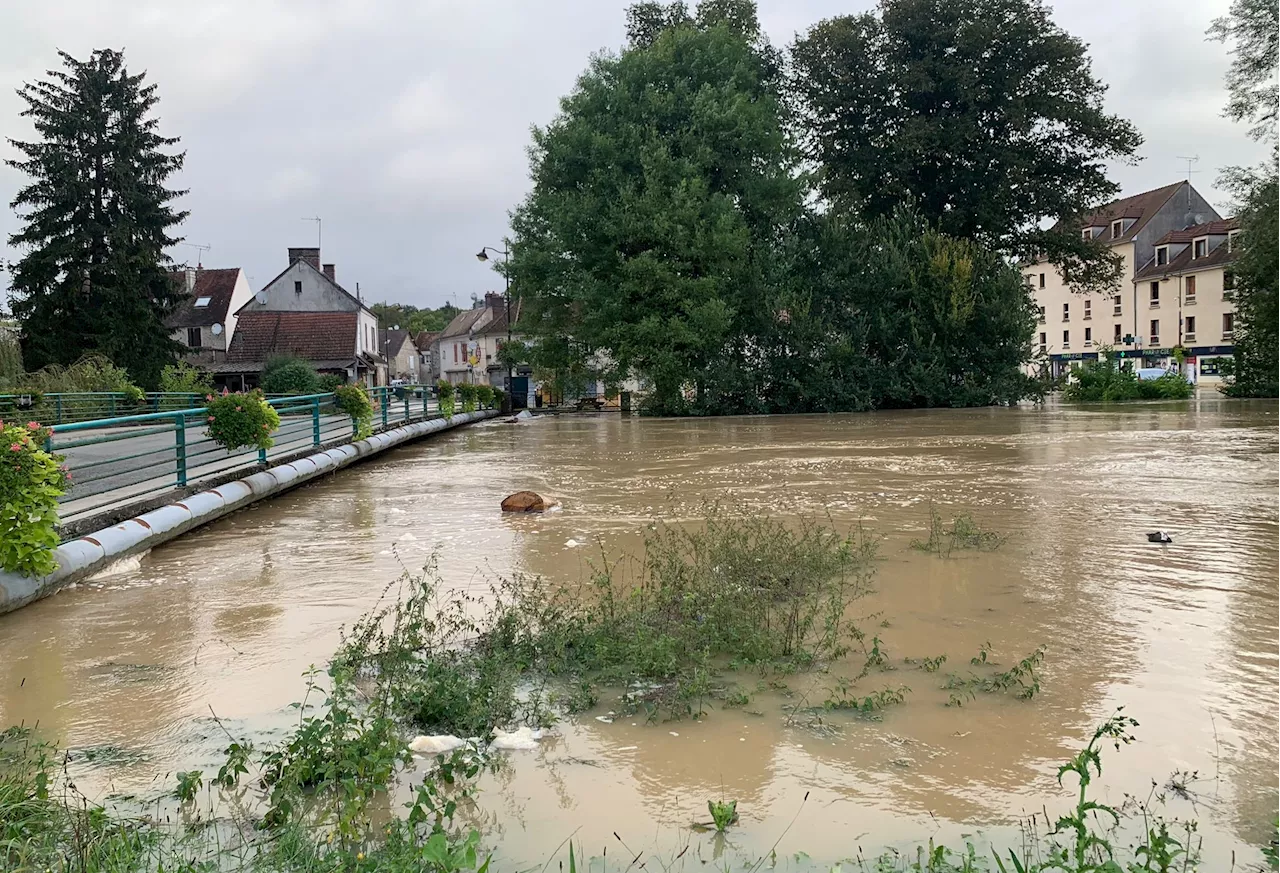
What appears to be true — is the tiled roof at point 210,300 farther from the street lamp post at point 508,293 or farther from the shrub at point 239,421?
the shrub at point 239,421

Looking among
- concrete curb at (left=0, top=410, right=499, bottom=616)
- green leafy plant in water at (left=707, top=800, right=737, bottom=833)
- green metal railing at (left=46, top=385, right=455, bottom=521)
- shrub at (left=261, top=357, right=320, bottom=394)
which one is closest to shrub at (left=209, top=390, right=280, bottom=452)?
green metal railing at (left=46, top=385, right=455, bottom=521)

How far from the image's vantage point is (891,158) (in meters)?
39.4

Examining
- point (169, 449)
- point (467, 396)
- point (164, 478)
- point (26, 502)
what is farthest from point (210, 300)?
point (26, 502)

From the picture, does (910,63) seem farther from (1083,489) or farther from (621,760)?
(621,760)

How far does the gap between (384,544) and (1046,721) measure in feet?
23.4

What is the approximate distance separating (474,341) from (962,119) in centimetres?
6031

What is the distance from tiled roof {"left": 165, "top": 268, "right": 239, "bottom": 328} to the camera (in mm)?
64125

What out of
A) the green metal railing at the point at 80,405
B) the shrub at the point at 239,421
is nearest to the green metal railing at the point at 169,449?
the shrub at the point at 239,421

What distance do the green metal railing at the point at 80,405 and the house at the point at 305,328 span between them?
2149 cm

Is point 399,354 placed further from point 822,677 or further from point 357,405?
point 822,677

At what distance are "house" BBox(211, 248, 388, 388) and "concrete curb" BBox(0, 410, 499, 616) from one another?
144 ft

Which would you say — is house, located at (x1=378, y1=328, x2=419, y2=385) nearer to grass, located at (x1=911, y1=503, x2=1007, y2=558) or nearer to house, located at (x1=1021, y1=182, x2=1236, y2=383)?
house, located at (x1=1021, y1=182, x2=1236, y2=383)

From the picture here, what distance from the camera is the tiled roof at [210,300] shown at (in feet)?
210

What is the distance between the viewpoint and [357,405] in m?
20.8
